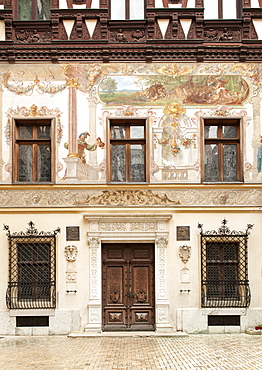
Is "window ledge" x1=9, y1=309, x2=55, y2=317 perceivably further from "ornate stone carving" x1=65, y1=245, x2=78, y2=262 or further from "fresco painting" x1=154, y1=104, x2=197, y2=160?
"fresco painting" x1=154, y1=104, x2=197, y2=160

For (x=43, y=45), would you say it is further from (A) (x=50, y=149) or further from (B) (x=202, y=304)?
(B) (x=202, y=304)

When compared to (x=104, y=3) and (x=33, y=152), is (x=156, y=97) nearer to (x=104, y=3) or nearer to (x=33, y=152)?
(x=104, y=3)

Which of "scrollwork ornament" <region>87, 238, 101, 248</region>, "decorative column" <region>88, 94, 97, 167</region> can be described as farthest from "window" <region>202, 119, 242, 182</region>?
"scrollwork ornament" <region>87, 238, 101, 248</region>

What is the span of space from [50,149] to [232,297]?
21.1 ft

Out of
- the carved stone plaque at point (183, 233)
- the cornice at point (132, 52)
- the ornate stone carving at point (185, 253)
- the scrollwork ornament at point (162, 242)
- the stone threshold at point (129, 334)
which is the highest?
the cornice at point (132, 52)

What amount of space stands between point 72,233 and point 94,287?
5.13 ft

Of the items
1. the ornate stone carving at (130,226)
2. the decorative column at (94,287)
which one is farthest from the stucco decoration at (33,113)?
the decorative column at (94,287)

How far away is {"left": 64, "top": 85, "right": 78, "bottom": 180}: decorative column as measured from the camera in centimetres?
1316

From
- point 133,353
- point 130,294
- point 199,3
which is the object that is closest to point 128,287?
point 130,294

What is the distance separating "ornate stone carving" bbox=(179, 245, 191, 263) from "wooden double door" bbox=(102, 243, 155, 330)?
0.81m

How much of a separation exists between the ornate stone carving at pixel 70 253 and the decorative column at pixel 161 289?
222 cm

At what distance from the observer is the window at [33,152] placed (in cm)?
1338

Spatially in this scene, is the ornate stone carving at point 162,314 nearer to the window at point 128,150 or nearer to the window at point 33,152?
the window at point 128,150

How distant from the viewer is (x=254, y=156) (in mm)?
13273
